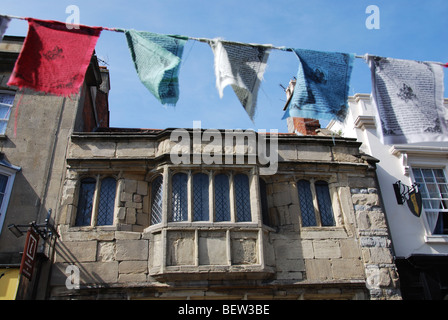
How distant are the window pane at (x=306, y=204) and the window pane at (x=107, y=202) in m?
4.29

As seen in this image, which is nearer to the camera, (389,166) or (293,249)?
(293,249)

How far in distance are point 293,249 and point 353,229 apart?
4.90 ft

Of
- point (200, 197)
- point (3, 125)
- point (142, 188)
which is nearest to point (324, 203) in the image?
point (200, 197)

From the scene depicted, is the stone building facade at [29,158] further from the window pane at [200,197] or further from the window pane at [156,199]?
the window pane at [200,197]

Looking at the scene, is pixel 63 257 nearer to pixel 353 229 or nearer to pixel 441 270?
pixel 353 229

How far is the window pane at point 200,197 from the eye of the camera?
328 inches

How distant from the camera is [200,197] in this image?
8.52 m

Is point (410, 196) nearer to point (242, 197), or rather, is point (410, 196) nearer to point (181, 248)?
point (242, 197)

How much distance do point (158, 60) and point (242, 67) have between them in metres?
1.52

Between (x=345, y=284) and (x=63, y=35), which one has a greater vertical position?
(x=63, y=35)

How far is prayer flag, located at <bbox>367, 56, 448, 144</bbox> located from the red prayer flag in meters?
5.41

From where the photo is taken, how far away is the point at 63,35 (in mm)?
7055

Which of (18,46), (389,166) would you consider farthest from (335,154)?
(18,46)
